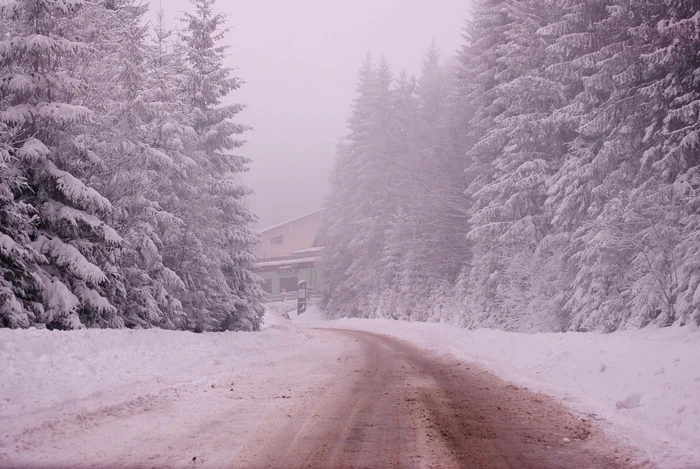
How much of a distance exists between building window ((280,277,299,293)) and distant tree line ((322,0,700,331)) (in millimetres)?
21196

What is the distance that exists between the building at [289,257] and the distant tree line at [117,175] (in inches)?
1150

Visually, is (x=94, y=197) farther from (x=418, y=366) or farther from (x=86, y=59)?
(x=418, y=366)

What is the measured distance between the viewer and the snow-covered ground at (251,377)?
18.1 feet

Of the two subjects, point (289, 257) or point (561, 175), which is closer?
point (561, 175)

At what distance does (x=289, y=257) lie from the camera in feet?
179

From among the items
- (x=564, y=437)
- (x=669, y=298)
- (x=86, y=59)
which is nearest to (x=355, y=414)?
(x=564, y=437)

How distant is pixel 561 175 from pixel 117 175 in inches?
513

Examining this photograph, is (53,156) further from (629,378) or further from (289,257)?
(289,257)

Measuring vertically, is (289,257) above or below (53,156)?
above

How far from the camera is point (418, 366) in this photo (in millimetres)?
11117

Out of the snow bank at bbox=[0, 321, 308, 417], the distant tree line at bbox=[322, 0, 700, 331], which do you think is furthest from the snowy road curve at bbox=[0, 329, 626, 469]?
the distant tree line at bbox=[322, 0, 700, 331]

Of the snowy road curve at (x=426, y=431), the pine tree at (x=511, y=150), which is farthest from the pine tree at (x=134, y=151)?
the pine tree at (x=511, y=150)

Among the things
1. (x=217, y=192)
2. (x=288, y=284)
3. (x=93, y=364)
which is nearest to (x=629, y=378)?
(x=93, y=364)

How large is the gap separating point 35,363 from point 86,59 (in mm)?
7574
